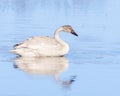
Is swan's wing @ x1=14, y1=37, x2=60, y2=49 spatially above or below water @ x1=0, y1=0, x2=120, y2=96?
above

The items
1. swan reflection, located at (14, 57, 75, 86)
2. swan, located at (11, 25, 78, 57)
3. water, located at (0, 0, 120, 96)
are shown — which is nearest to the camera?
water, located at (0, 0, 120, 96)

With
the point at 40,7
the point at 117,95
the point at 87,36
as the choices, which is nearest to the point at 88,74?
the point at 117,95

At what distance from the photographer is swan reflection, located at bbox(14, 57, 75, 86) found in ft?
37.3

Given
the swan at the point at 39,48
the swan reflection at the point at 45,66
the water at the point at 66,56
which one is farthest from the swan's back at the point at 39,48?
the water at the point at 66,56

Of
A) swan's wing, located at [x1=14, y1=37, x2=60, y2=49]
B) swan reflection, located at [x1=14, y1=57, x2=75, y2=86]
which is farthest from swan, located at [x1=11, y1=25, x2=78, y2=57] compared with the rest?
swan reflection, located at [x1=14, y1=57, x2=75, y2=86]

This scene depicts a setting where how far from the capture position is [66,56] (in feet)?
44.7

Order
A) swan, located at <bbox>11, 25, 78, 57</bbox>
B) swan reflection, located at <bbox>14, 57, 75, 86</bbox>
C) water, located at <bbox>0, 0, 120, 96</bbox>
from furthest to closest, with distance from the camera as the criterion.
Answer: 1. swan, located at <bbox>11, 25, 78, 57</bbox>
2. swan reflection, located at <bbox>14, 57, 75, 86</bbox>
3. water, located at <bbox>0, 0, 120, 96</bbox>

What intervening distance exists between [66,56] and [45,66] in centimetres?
153

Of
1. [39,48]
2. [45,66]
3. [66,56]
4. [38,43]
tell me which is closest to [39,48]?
[39,48]

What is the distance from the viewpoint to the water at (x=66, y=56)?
1027cm

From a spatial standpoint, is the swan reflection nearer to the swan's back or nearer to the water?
the water

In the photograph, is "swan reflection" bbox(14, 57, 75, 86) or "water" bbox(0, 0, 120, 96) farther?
"swan reflection" bbox(14, 57, 75, 86)

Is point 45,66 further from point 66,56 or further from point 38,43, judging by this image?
point 66,56

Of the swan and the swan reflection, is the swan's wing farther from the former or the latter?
the swan reflection
